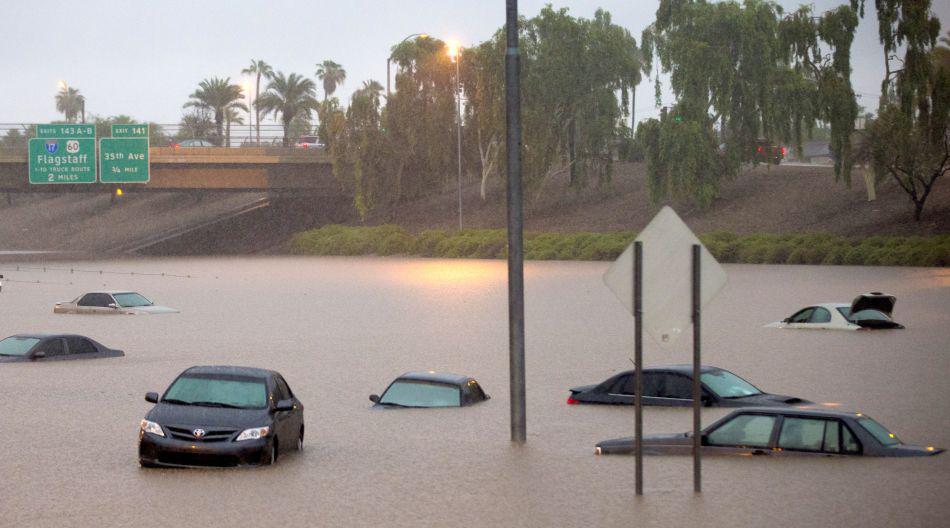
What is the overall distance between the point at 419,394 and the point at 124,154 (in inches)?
2454

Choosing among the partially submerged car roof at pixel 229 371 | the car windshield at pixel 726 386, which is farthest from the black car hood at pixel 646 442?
the partially submerged car roof at pixel 229 371

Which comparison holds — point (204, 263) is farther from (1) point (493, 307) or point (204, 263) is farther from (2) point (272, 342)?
(2) point (272, 342)

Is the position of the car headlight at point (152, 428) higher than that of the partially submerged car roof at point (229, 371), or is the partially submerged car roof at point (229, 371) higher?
the partially submerged car roof at point (229, 371)

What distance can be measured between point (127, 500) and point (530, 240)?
6985 cm

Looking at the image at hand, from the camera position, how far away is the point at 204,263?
276 ft

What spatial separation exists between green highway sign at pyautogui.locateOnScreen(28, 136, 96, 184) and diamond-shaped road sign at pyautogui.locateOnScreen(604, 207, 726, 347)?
71.9 m

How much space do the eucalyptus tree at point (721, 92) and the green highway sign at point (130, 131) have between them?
29.6 metres

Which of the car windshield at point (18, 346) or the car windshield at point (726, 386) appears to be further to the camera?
the car windshield at point (18, 346)

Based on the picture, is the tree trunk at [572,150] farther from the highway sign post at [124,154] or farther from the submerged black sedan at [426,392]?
the submerged black sedan at [426,392]

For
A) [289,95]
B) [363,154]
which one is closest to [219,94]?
[289,95]

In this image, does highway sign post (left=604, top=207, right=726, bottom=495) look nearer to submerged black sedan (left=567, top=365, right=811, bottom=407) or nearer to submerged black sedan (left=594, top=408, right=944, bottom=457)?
submerged black sedan (left=594, top=408, right=944, bottom=457)

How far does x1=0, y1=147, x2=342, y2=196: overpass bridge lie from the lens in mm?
83750

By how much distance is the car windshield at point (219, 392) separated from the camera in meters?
15.6

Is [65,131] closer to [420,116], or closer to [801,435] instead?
[420,116]
